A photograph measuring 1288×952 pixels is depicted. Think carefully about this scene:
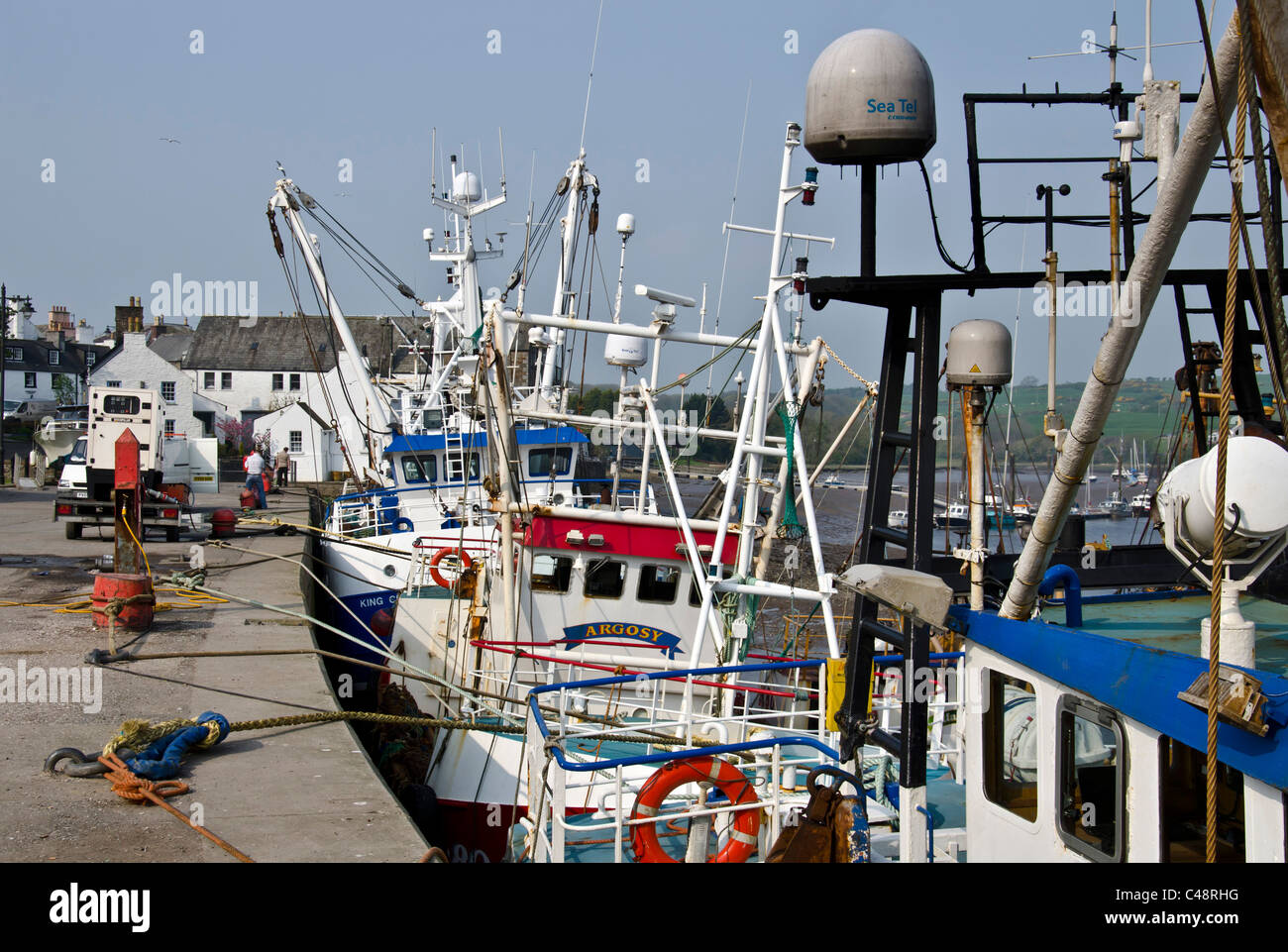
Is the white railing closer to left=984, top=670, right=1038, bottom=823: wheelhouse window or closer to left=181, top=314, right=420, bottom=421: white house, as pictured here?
left=984, top=670, right=1038, bottom=823: wheelhouse window

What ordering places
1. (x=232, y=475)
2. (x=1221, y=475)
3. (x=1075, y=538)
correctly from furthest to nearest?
(x=232, y=475), (x=1075, y=538), (x=1221, y=475)

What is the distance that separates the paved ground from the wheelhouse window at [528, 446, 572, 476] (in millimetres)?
6888

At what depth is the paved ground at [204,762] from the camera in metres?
6.00

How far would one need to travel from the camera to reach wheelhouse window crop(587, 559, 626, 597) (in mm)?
12609

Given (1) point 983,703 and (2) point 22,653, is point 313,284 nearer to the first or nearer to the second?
(2) point 22,653

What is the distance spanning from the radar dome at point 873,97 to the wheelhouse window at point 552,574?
26.6 ft

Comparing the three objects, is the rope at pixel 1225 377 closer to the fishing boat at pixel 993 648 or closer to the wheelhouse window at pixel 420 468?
the fishing boat at pixel 993 648

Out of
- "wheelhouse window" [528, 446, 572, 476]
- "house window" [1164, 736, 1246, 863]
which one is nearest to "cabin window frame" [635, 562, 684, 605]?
"wheelhouse window" [528, 446, 572, 476]

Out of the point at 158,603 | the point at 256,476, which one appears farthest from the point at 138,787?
the point at 256,476

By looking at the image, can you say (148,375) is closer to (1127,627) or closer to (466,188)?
(466,188)

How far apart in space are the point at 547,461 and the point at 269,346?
163 ft

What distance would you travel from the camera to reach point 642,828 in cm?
623
